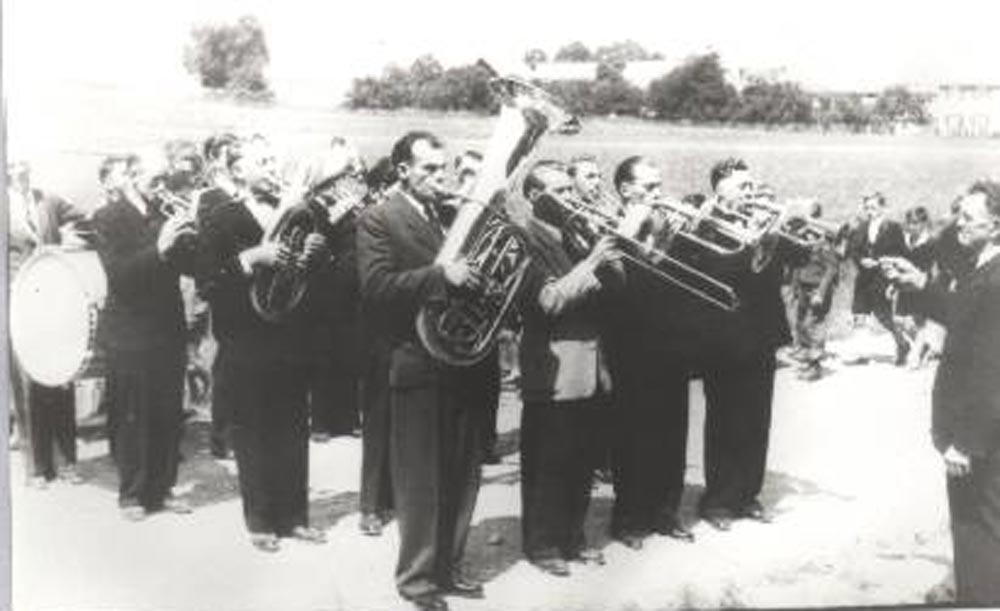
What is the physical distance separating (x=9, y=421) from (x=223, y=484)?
0.77m

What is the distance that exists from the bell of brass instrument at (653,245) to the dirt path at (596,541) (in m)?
0.45

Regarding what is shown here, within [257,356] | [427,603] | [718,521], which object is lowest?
[427,603]

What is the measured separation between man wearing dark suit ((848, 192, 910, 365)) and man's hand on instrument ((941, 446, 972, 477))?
403 mm

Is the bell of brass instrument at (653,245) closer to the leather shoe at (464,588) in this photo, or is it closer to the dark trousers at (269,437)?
the dark trousers at (269,437)

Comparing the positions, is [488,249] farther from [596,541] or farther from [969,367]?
[969,367]

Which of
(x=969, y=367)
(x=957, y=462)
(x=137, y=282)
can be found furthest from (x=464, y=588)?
(x=969, y=367)

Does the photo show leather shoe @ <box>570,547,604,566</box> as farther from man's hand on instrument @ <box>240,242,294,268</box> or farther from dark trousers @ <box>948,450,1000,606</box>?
man's hand on instrument @ <box>240,242,294,268</box>

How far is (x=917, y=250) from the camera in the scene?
614 cm

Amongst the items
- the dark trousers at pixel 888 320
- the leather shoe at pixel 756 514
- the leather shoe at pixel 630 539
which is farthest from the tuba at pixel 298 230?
the dark trousers at pixel 888 320

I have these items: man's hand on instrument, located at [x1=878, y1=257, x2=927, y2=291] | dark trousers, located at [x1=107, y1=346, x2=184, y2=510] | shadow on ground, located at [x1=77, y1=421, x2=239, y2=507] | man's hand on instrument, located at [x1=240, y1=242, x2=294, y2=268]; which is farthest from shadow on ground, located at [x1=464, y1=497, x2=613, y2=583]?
man's hand on instrument, located at [x1=878, y1=257, x2=927, y2=291]

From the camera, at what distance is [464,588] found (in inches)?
228

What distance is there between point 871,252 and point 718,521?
118cm

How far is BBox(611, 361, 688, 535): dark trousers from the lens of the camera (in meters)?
5.88

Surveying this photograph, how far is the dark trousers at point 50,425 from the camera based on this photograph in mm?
5594
